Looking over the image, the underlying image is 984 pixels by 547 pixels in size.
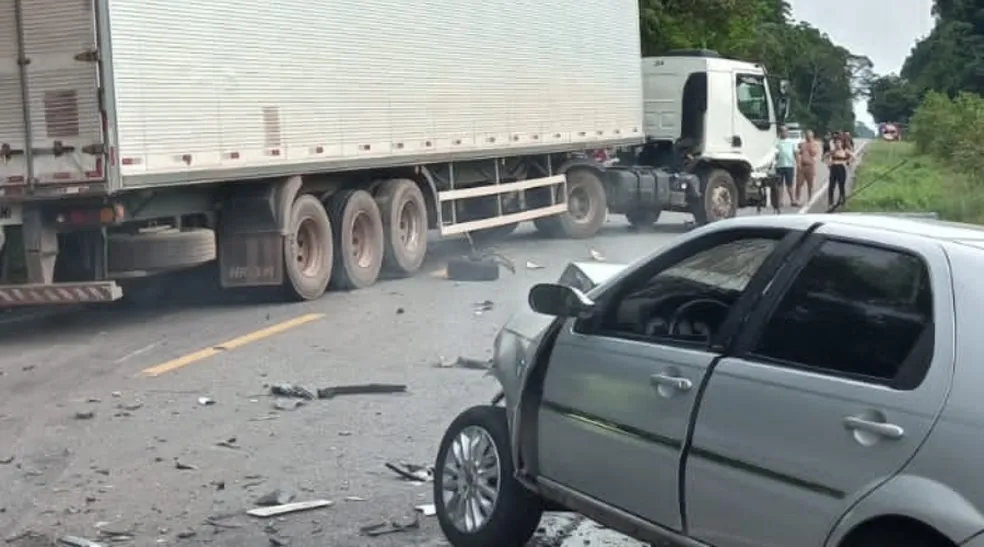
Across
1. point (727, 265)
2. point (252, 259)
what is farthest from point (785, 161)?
point (727, 265)

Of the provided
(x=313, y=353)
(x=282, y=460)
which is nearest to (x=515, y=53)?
(x=313, y=353)

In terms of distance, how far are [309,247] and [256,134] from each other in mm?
1753

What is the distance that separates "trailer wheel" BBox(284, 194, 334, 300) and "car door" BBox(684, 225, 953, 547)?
33.2ft

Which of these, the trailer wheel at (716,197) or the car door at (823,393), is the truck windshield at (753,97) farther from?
the car door at (823,393)

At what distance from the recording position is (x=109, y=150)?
1180cm

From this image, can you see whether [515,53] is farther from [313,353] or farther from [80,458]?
[80,458]

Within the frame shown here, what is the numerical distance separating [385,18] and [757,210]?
12.9 m

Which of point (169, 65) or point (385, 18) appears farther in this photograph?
point (385, 18)

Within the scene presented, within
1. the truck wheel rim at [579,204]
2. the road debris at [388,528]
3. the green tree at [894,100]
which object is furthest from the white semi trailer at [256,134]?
the green tree at [894,100]

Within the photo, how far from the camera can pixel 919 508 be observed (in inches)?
155

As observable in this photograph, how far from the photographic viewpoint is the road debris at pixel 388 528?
652 centimetres

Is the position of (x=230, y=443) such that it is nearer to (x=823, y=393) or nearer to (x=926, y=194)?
(x=823, y=393)

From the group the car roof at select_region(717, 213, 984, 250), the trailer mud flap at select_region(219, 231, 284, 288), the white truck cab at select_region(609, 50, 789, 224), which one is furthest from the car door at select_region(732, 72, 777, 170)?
the car roof at select_region(717, 213, 984, 250)

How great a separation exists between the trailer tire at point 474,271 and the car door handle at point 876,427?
12.7 m
